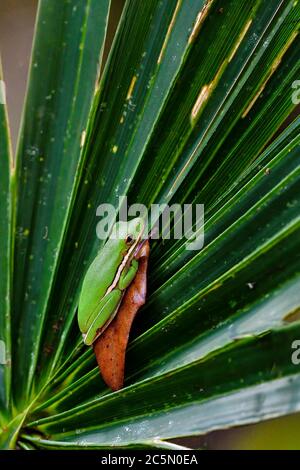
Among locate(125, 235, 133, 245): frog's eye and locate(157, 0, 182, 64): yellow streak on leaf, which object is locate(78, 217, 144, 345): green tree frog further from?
locate(157, 0, 182, 64): yellow streak on leaf

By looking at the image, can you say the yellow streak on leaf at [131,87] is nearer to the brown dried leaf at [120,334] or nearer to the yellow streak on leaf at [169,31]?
the yellow streak on leaf at [169,31]

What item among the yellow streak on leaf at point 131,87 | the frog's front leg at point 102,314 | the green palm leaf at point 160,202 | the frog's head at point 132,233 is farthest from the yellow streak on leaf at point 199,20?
the frog's front leg at point 102,314

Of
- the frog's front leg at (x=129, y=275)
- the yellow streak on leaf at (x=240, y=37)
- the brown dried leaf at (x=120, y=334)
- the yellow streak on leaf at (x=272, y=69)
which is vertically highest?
the yellow streak on leaf at (x=240, y=37)

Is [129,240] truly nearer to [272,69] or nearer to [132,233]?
[132,233]

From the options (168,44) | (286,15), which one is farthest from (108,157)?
(286,15)

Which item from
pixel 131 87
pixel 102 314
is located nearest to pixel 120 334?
pixel 102 314

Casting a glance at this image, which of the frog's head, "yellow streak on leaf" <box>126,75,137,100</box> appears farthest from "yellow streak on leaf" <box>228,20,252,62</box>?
the frog's head
